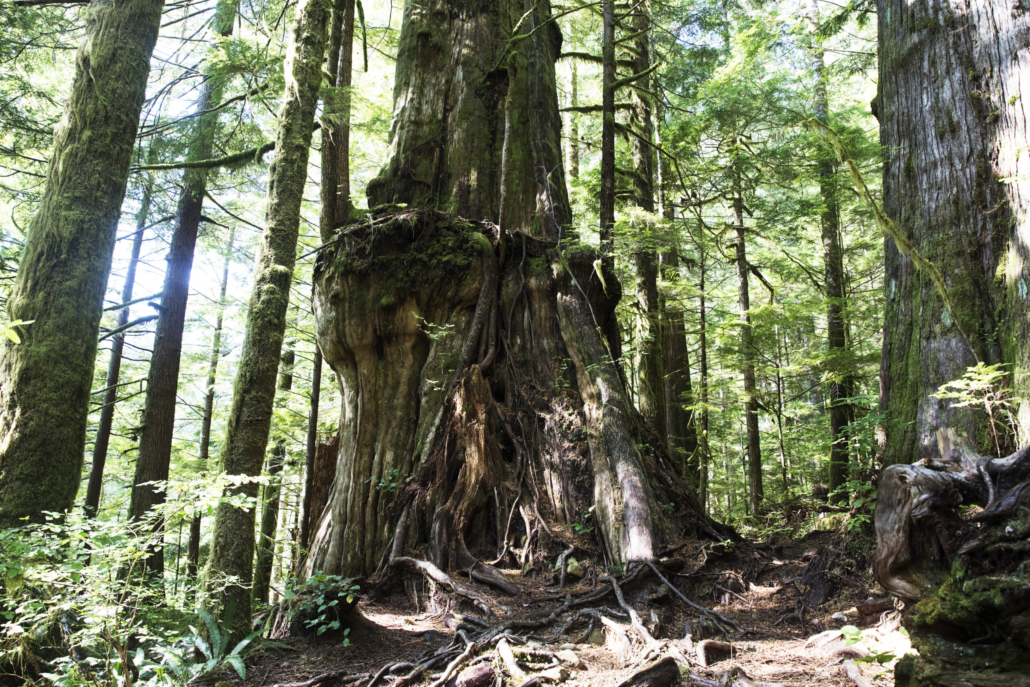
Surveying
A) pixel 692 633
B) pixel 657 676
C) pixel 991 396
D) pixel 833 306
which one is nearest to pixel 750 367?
pixel 833 306

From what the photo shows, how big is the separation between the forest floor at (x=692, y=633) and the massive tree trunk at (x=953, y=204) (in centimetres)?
119

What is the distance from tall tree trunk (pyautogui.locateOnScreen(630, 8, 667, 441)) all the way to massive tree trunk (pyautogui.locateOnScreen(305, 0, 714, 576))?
2508 mm

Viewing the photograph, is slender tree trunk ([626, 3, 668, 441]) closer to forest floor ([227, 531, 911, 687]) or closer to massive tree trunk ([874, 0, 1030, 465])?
forest floor ([227, 531, 911, 687])

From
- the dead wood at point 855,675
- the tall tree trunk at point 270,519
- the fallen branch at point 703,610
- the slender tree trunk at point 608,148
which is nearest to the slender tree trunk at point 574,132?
the slender tree trunk at point 608,148

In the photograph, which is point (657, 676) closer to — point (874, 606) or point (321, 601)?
point (874, 606)

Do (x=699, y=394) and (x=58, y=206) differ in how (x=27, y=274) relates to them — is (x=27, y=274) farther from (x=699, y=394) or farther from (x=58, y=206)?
(x=699, y=394)

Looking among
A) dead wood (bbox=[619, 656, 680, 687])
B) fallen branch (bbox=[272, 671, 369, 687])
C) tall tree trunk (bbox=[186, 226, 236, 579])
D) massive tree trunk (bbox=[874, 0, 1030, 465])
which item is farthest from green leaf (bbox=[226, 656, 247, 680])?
tall tree trunk (bbox=[186, 226, 236, 579])

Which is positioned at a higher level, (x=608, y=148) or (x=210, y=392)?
(x=608, y=148)

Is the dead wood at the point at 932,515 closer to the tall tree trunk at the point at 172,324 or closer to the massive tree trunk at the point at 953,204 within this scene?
the massive tree trunk at the point at 953,204

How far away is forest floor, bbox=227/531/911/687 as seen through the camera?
9.86ft

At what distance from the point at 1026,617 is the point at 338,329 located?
230 inches

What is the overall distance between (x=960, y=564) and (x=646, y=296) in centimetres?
816

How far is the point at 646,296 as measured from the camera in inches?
408

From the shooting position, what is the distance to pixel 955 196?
4.23 meters
